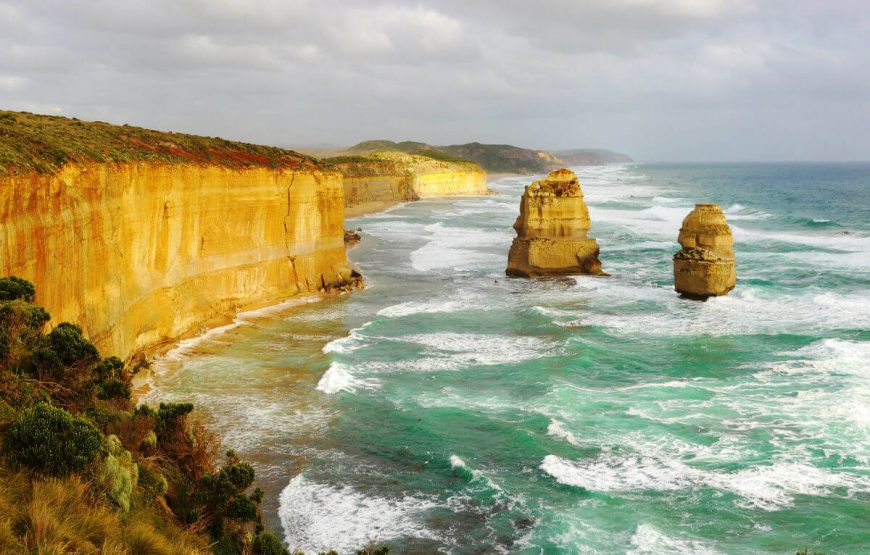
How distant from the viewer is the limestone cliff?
95.4m

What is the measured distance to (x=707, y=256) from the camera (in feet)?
110

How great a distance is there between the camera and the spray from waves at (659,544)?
13.5m

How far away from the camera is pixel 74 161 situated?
20.0m

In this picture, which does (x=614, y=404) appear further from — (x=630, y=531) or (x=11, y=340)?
(x=11, y=340)

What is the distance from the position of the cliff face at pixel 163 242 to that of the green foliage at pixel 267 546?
25.6 ft

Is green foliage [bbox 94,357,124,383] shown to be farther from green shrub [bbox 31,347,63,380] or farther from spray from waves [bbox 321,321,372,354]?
spray from waves [bbox 321,321,372,354]

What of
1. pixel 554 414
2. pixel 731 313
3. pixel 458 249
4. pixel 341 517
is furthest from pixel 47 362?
pixel 458 249

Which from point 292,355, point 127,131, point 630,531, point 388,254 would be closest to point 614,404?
point 630,531

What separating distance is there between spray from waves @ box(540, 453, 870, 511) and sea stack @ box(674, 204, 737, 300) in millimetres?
17404

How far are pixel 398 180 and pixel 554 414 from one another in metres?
87.0

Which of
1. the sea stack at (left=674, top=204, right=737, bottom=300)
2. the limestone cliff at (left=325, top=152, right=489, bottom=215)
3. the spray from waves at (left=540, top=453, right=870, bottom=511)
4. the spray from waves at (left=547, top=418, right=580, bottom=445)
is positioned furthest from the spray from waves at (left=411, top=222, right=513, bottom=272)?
the spray from waves at (left=540, top=453, right=870, bottom=511)

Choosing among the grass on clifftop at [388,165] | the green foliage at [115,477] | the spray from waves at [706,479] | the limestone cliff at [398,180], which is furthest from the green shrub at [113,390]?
the grass on clifftop at [388,165]

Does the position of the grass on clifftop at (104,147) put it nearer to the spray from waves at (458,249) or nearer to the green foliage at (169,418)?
the green foliage at (169,418)

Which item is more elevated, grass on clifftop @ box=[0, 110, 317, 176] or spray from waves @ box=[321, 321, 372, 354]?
grass on clifftop @ box=[0, 110, 317, 176]
